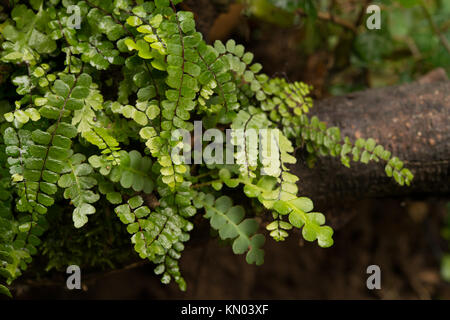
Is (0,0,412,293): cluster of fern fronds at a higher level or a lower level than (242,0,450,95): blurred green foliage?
lower

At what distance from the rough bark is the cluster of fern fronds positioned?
40cm

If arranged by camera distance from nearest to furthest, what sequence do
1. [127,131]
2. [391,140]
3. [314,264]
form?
[127,131] < [391,140] < [314,264]

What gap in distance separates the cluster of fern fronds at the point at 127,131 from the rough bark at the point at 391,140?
0.40m

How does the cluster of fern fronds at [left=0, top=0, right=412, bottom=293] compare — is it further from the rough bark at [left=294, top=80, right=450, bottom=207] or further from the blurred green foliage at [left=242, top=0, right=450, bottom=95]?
the blurred green foliage at [left=242, top=0, right=450, bottom=95]

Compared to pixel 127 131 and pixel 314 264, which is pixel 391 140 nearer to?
pixel 127 131

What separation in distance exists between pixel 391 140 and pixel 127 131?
110 cm

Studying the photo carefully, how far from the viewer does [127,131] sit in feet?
4.20

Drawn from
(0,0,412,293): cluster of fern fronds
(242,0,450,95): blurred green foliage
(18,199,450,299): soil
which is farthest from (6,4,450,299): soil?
(0,0,412,293): cluster of fern fronds

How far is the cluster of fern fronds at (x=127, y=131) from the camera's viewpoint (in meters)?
1.15

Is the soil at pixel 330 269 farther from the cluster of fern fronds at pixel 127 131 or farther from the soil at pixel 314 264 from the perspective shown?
the cluster of fern fronds at pixel 127 131

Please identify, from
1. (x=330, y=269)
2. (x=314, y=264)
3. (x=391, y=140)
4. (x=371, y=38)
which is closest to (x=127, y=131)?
(x=391, y=140)

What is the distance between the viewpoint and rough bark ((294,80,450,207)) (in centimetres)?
163

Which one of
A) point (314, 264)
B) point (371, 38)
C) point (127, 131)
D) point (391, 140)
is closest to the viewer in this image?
point (127, 131)
